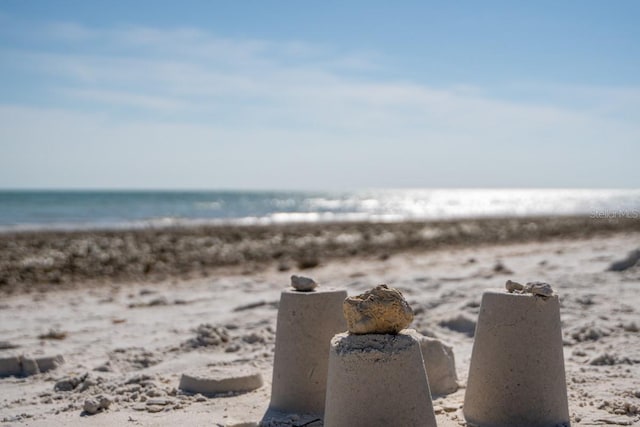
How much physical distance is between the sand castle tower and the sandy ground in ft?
1.34

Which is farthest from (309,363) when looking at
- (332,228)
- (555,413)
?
(332,228)

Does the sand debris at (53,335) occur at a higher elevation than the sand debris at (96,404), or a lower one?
lower

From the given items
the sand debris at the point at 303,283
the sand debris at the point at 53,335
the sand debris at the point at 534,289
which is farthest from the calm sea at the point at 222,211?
the sand debris at the point at 53,335

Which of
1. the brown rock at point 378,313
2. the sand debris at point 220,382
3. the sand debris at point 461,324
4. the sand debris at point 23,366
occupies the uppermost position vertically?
the brown rock at point 378,313

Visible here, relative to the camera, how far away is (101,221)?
103 feet

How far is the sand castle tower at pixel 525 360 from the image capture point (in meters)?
4.73

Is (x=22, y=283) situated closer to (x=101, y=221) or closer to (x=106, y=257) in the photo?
(x=106, y=257)

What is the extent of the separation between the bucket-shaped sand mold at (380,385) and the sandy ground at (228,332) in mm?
936

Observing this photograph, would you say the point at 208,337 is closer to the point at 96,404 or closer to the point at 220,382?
the point at 220,382

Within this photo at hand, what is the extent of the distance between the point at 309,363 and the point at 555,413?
174 cm

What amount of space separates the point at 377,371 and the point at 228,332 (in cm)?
426

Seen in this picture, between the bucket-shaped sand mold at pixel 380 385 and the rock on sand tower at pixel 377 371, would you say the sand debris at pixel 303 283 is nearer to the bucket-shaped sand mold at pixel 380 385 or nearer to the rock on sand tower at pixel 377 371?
the rock on sand tower at pixel 377 371

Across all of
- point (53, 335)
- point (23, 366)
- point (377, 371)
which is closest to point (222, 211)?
point (53, 335)

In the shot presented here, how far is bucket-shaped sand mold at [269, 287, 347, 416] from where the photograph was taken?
17.0ft
